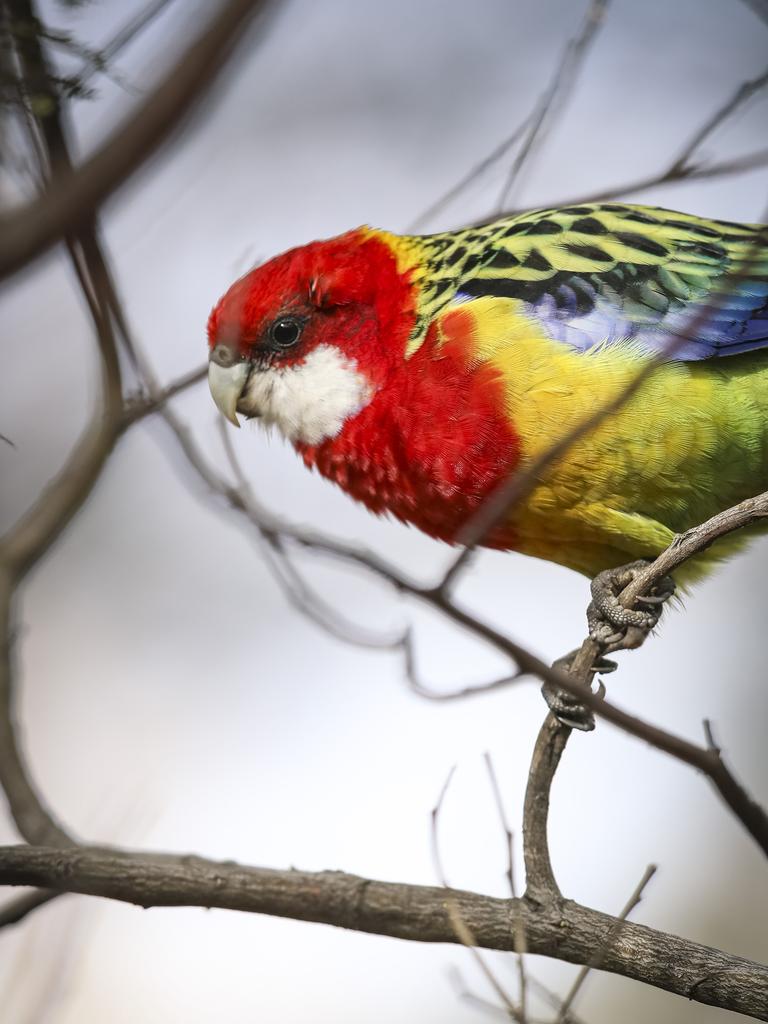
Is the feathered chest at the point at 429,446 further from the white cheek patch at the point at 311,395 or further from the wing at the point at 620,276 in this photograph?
the wing at the point at 620,276

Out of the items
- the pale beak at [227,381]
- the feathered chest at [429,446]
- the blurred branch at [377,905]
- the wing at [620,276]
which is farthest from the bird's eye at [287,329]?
the blurred branch at [377,905]

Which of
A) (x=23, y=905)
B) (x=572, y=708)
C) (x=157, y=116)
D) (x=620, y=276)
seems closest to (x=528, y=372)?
(x=620, y=276)

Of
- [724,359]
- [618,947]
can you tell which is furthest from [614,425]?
[618,947]

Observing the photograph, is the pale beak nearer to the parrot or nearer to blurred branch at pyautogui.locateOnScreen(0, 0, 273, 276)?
the parrot

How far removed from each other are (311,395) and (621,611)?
141 centimetres

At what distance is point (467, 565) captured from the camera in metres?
2.12

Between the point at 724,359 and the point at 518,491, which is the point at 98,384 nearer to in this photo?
the point at 518,491

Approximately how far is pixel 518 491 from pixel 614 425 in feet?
5.56

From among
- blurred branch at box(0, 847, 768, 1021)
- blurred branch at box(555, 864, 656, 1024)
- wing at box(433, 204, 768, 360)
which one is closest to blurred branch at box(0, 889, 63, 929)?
blurred branch at box(0, 847, 768, 1021)

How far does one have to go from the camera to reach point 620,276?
13.1 ft

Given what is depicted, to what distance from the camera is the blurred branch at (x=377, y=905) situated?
2.92 m

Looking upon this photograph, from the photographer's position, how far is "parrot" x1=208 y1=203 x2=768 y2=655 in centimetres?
365

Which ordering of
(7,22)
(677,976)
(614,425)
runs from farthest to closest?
(614,425), (677,976), (7,22)

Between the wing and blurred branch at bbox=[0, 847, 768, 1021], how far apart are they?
1.87m
